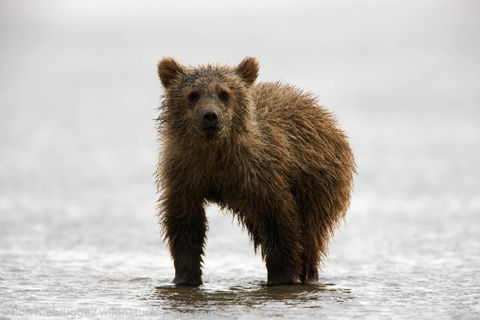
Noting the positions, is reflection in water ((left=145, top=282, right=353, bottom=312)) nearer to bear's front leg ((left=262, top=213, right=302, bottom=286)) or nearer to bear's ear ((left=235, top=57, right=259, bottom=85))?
bear's front leg ((left=262, top=213, right=302, bottom=286))

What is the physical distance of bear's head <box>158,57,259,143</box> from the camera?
8.73 metres

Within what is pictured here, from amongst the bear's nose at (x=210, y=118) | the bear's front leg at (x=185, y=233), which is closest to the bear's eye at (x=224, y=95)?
the bear's nose at (x=210, y=118)

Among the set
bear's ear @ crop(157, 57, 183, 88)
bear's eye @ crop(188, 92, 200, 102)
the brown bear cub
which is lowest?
the brown bear cub

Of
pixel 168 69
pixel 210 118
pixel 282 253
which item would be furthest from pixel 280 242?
pixel 168 69

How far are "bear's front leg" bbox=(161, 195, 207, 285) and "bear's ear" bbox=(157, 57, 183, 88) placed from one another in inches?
44.5

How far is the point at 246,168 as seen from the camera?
29.7 feet

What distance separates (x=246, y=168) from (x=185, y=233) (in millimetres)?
924

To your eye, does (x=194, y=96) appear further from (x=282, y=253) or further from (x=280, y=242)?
(x=282, y=253)

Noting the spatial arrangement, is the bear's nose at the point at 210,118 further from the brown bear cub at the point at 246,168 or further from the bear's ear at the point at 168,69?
the bear's ear at the point at 168,69

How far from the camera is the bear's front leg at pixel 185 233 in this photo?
9.30m

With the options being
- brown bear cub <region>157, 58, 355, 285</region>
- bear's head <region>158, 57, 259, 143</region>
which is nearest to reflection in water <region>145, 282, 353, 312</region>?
brown bear cub <region>157, 58, 355, 285</region>

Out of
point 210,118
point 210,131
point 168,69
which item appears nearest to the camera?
point 210,118

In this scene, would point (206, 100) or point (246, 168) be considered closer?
point (206, 100)

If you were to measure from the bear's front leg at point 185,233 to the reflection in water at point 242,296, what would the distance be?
160 mm
